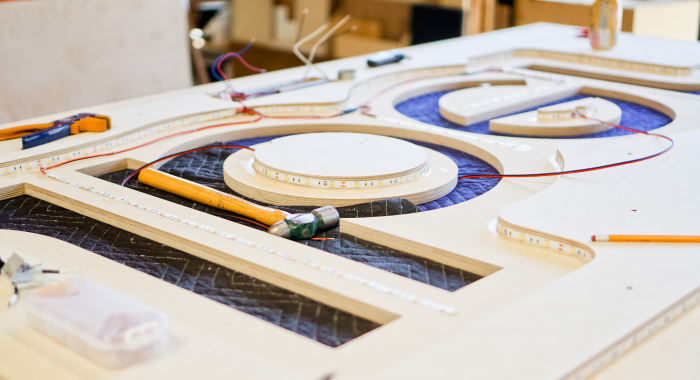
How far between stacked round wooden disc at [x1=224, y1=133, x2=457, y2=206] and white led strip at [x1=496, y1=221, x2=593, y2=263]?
441 millimetres

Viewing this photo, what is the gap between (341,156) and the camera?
97.2 inches

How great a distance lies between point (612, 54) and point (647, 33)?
2.43 meters

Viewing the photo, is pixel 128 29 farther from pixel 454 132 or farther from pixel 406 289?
pixel 406 289

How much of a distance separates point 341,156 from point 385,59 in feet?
5.15

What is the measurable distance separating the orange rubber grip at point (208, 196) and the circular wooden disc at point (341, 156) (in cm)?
27

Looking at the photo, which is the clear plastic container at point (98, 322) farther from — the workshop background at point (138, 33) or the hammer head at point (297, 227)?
the workshop background at point (138, 33)

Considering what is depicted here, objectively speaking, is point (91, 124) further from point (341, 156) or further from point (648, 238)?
point (648, 238)

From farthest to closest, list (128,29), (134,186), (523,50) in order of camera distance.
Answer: (128,29)
(523,50)
(134,186)

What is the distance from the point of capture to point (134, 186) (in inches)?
93.4

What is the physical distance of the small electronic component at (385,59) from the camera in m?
3.83

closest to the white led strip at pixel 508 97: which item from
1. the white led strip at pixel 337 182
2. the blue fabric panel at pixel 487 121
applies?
the blue fabric panel at pixel 487 121

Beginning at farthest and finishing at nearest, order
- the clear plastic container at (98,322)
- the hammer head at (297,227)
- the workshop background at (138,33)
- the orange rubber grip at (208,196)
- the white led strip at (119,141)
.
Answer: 1. the workshop background at (138,33)
2. the white led strip at (119,141)
3. the orange rubber grip at (208,196)
4. the hammer head at (297,227)
5. the clear plastic container at (98,322)

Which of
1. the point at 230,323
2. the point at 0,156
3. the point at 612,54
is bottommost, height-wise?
the point at 230,323

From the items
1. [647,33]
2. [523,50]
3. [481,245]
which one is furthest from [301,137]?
[647,33]
